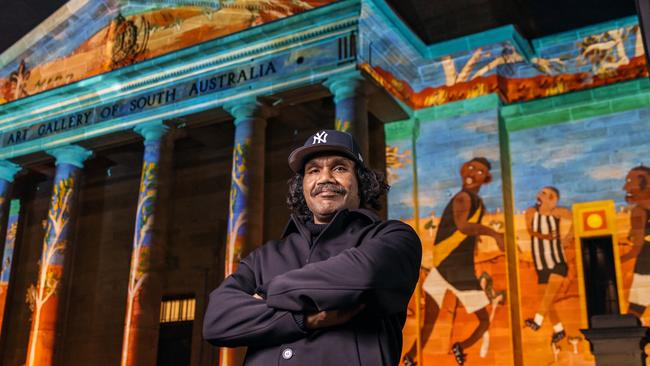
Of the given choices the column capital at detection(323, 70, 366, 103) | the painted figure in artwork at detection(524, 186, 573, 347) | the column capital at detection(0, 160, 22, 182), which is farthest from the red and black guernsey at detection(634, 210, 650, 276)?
the column capital at detection(0, 160, 22, 182)

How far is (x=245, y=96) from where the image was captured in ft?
54.5

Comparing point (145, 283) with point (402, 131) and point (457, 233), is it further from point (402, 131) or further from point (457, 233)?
point (457, 233)

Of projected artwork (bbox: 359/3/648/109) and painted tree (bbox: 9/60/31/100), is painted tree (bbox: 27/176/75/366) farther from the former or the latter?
projected artwork (bbox: 359/3/648/109)

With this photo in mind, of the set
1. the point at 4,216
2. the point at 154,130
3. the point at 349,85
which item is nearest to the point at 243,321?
the point at 349,85

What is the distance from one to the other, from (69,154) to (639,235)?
15.0 m

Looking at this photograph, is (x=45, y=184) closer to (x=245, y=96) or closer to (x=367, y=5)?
(x=245, y=96)

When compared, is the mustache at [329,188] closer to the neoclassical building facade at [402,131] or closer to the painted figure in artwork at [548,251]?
the neoclassical building facade at [402,131]

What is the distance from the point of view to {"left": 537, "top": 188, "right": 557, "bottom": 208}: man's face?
53.3 feet

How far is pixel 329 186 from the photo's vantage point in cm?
283

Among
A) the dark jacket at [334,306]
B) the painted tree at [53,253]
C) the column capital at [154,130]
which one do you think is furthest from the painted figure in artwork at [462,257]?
the dark jacket at [334,306]

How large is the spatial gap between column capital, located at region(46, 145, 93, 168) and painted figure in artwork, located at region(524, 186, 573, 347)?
12.4 metres

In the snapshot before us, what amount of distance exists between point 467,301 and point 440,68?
580 centimetres

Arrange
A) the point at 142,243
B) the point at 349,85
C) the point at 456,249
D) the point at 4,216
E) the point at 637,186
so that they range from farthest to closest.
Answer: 1. the point at 4,216
2. the point at 142,243
3. the point at 456,249
4. the point at 637,186
5. the point at 349,85

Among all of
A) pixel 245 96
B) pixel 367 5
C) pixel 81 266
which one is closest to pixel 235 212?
pixel 245 96
